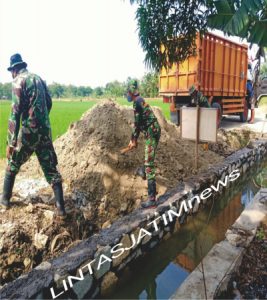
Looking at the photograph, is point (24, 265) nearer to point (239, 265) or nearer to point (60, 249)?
point (60, 249)

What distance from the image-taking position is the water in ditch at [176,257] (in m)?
2.96

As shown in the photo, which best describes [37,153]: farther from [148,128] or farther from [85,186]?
[148,128]

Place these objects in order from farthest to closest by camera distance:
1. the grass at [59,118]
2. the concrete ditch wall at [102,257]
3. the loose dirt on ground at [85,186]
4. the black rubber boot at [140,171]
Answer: the grass at [59,118], the black rubber boot at [140,171], the loose dirt on ground at [85,186], the concrete ditch wall at [102,257]

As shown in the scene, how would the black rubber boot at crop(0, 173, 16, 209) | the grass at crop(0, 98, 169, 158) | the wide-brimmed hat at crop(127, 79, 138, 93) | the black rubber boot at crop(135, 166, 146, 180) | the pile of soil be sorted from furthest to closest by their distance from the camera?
the grass at crop(0, 98, 169, 158)
the black rubber boot at crop(135, 166, 146, 180)
the pile of soil
the wide-brimmed hat at crop(127, 79, 138, 93)
the black rubber boot at crop(0, 173, 16, 209)

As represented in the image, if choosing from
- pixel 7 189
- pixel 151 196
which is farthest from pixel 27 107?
pixel 151 196

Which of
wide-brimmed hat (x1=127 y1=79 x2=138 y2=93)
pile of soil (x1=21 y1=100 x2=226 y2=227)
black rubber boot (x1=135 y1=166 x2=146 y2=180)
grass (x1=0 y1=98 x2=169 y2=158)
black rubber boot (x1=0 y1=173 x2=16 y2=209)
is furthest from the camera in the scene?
grass (x1=0 y1=98 x2=169 y2=158)

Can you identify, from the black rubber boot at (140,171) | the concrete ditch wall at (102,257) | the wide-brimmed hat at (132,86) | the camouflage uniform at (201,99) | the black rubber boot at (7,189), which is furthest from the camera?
the camouflage uniform at (201,99)

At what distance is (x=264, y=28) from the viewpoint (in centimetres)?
404

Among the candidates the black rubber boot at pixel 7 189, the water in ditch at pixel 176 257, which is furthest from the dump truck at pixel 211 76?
the black rubber boot at pixel 7 189

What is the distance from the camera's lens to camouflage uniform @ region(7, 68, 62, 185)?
117 inches

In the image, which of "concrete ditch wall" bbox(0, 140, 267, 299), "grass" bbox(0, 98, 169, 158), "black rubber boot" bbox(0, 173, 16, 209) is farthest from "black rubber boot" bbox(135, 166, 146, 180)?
"grass" bbox(0, 98, 169, 158)

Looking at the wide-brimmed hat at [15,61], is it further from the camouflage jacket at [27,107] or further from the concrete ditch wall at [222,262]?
the concrete ditch wall at [222,262]

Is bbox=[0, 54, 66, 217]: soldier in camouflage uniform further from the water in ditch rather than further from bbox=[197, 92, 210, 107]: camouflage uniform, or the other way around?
bbox=[197, 92, 210, 107]: camouflage uniform

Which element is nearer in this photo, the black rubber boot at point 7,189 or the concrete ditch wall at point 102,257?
A: the concrete ditch wall at point 102,257
